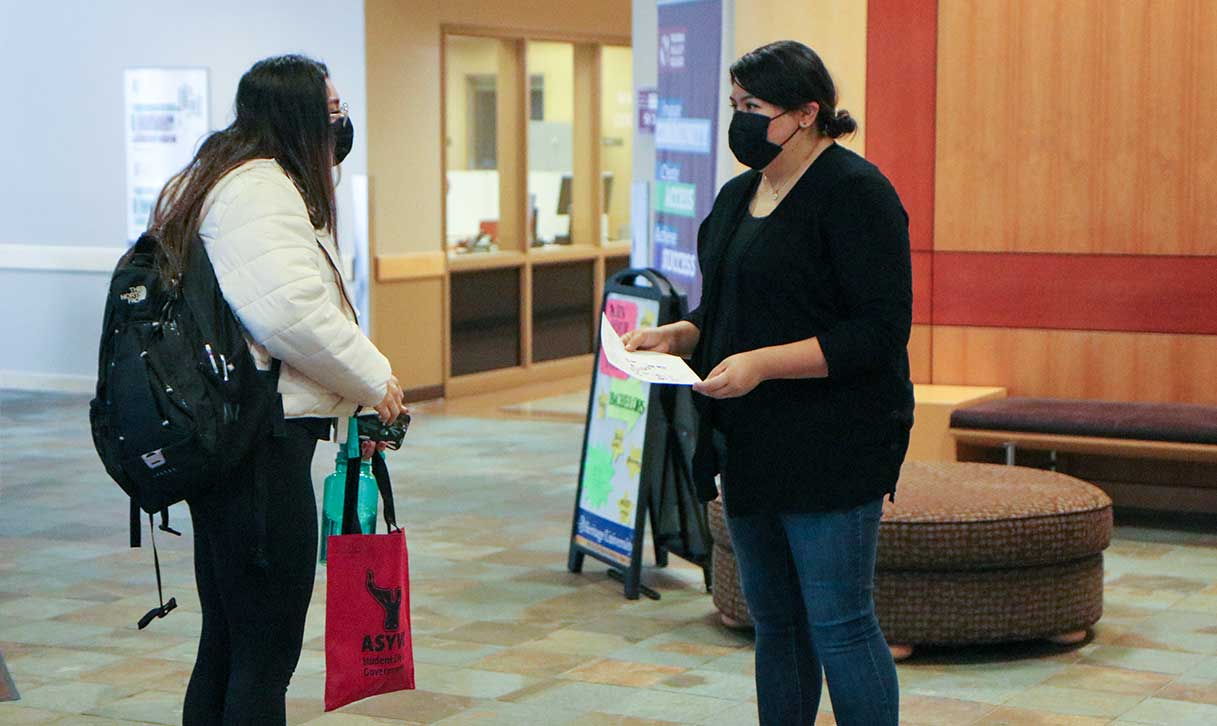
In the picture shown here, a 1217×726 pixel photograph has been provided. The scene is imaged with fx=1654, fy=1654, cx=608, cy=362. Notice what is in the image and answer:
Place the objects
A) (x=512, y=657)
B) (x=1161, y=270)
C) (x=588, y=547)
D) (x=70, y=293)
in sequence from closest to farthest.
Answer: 1. (x=512, y=657)
2. (x=588, y=547)
3. (x=1161, y=270)
4. (x=70, y=293)

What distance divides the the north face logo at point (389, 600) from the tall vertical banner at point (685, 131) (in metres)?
4.78

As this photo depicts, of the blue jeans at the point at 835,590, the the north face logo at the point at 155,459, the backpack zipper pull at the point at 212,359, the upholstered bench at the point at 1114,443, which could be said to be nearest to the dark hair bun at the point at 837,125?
the blue jeans at the point at 835,590

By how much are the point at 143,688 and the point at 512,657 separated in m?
1.04

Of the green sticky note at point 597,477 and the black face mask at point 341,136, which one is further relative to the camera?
the green sticky note at point 597,477

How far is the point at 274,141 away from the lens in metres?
2.97

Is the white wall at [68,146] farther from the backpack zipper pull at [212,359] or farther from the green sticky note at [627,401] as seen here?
the backpack zipper pull at [212,359]

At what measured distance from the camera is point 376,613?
10.4 feet

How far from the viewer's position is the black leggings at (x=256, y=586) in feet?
9.55

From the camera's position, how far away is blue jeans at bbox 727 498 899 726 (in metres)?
2.93

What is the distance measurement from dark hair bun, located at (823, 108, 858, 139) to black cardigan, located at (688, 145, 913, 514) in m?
0.04

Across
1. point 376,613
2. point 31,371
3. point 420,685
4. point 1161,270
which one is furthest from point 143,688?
point 31,371

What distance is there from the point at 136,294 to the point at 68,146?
29.4 ft

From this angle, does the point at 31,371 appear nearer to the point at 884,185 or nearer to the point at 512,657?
A: the point at 512,657

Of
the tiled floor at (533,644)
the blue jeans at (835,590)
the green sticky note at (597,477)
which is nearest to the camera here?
the blue jeans at (835,590)
